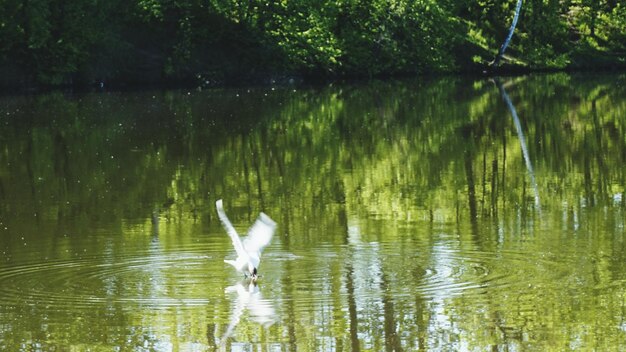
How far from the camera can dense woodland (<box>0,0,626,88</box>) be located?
45969 millimetres

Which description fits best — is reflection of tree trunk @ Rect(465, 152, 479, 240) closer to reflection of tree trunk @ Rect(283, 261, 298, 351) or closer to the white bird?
reflection of tree trunk @ Rect(283, 261, 298, 351)

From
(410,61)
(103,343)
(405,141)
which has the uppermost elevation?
(410,61)

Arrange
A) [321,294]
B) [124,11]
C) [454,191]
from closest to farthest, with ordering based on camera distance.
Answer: [321,294], [454,191], [124,11]

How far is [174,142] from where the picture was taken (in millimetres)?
25672

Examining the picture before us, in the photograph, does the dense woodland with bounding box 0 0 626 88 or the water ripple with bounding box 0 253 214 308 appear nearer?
the water ripple with bounding box 0 253 214 308

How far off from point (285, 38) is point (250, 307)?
3871cm

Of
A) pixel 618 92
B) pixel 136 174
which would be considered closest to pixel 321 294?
pixel 136 174

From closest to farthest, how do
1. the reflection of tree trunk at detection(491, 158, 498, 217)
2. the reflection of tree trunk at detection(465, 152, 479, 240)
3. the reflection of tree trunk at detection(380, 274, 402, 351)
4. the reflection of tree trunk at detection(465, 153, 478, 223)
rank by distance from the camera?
the reflection of tree trunk at detection(380, 274, 402, 351)
the reflection of tree trunk at detection(465, 152, 479, 240)
the reflection of tree trunk at detection(465, 153, 478, 223)
the reflection of tree trunk at detection(491, 158, 498, 217)

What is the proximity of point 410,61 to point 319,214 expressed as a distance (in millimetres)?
37866

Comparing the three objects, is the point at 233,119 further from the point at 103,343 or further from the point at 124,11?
the point at 103,343

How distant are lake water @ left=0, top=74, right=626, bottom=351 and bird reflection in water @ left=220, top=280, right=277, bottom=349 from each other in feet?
0.10

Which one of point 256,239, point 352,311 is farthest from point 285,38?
point 352,311

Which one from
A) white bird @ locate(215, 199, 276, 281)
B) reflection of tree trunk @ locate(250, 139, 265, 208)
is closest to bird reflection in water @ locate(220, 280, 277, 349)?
white bird @ locate(215, 199, 276, 281)

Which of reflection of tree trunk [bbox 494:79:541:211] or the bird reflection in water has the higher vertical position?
reflection of tree trunk [bbox 494:79:541:211]
